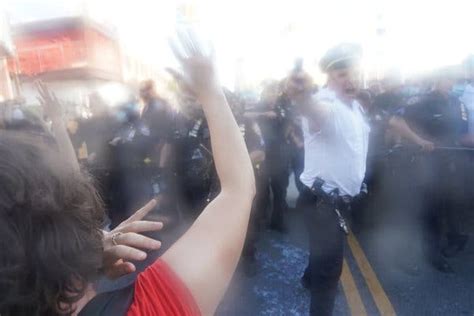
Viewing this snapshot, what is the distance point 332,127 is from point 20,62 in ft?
4.97

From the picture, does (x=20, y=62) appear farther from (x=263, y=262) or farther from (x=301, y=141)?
(x=301, y=141)

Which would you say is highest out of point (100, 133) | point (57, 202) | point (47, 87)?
point (47, 87)

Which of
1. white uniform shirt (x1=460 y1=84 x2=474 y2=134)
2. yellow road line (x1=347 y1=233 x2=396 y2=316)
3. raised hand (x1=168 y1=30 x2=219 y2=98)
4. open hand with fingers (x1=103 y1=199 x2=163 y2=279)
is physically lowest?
yellow road line (x1=347 y1=233 x2=396 y2=316)

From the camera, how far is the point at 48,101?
176 centimetres

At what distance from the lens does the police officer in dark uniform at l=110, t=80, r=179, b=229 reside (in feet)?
12.1

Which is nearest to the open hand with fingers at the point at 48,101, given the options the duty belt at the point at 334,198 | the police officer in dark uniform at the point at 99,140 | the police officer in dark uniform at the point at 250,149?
the duty belt at the point at 334,198

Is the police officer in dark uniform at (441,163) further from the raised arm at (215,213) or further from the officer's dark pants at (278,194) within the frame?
the raised arm at (215,213)

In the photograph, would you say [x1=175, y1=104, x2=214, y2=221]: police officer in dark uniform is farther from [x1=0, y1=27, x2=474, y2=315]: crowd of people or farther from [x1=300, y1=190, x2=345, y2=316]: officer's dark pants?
[x1=300, y1=190, x2=345, y2=316]: officer's dark pants

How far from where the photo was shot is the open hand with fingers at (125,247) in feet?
3.03

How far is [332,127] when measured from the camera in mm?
2293

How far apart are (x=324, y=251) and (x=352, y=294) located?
1.04 meters

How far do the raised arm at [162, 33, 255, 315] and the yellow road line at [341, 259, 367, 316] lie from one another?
2342 mm

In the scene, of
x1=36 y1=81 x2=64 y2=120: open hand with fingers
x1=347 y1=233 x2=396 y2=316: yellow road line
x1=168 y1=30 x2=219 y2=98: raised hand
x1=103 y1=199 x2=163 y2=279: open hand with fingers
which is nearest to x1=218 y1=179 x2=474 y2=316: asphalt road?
x1=347 y1=233 x2=396 y2=316: yellow road line

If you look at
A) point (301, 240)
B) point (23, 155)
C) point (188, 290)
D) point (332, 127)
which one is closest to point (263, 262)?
point (301, 240)
